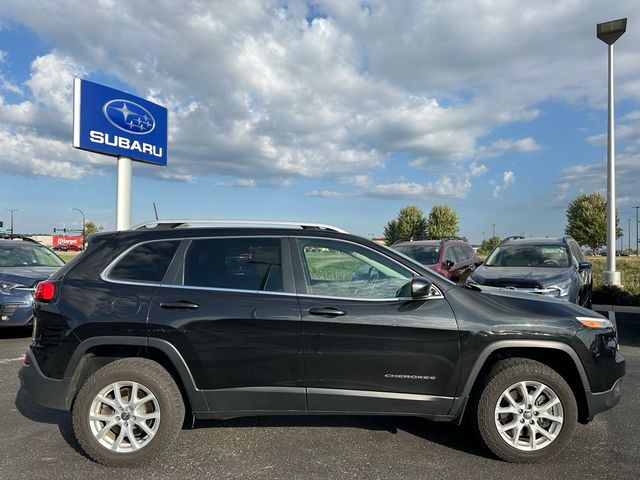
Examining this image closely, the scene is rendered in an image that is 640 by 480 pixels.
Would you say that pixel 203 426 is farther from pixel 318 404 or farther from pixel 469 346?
pixel 469 346

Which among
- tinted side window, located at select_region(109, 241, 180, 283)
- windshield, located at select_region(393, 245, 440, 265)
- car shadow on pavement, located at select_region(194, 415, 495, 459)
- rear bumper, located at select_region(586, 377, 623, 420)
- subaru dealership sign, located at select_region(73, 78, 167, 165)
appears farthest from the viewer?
subaru dealership sign, located at select_region(73, 78, 167, 165)

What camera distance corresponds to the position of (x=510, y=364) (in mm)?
3570

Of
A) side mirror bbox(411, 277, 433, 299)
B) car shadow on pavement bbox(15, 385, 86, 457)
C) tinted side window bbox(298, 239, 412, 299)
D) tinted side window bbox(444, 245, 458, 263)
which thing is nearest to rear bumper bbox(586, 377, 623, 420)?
side mirror bbox(411, 277, 433, 299)

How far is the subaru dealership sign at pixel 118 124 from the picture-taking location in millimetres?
14336

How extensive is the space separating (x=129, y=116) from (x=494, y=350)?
15331mm

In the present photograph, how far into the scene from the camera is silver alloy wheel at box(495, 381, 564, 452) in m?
3.54

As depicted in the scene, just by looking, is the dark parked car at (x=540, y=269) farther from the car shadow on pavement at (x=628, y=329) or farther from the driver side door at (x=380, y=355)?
the driver side door at (x=380, y=355)

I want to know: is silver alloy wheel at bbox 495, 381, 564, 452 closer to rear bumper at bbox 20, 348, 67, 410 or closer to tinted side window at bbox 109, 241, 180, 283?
tinted side window at bbox 109, 241, 180, 283

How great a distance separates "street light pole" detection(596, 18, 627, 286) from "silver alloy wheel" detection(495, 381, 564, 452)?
12009 mm

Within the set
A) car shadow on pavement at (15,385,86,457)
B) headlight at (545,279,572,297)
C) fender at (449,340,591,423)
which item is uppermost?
headlight at (545,279,572,297)

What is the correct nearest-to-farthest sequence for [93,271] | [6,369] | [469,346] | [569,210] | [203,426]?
[469,346] → [93,271] → [203,426] → [6,369] → [569,210]

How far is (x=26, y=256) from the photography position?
9.07 metres

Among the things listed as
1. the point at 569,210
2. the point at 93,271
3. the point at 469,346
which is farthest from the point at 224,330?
the point at 569,210

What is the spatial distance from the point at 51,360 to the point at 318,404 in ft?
6.64
